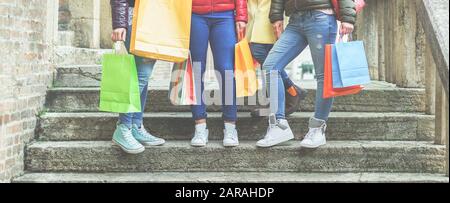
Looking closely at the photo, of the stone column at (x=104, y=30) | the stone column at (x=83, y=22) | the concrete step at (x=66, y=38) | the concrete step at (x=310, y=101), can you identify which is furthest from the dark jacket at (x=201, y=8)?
the stone column at (x=104, y=30)

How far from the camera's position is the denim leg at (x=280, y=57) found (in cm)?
411

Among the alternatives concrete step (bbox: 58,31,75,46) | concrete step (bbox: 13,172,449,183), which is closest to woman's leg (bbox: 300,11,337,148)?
concrete step (bbox: 13,172,449,183)

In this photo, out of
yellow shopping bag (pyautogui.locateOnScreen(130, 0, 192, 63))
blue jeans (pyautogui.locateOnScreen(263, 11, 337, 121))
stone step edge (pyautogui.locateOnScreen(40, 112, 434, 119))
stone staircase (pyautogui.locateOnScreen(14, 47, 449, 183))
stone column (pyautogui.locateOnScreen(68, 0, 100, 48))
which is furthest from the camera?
stone column (pyautogui.locateOnScreen(68, 0, 100, 48))

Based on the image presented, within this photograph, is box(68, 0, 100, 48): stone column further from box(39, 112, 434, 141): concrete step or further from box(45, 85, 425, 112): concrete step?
box(39, 112, 434, 141): concrete step

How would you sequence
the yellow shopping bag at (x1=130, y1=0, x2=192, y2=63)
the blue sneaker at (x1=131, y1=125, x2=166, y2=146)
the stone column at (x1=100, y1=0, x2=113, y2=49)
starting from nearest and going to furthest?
the yellow shopping bag at (x1=130, y1=0, x2=192, y2=63)
the blue sneaker at (x1=131, y1=125, x2=166, y2=146)
the stone column at (x1=100, y1=0, x2=113, y2=49)

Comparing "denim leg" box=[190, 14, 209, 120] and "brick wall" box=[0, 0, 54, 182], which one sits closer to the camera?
"brick wall" box=[0, 0, 54, 182]

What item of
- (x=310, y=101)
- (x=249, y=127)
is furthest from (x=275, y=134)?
(x=310, y=101)

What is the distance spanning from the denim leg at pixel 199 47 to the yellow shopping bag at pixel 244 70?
241 mm

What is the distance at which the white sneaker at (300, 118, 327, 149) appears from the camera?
13.5 feet

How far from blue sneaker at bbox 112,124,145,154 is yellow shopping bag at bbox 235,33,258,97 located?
0.81 meters

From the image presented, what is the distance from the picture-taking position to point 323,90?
4.04 m

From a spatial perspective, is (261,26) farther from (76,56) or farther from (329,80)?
(76,56)

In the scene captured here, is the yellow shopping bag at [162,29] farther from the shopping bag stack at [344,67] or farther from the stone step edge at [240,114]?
the shopping bag stack at [344,67]
